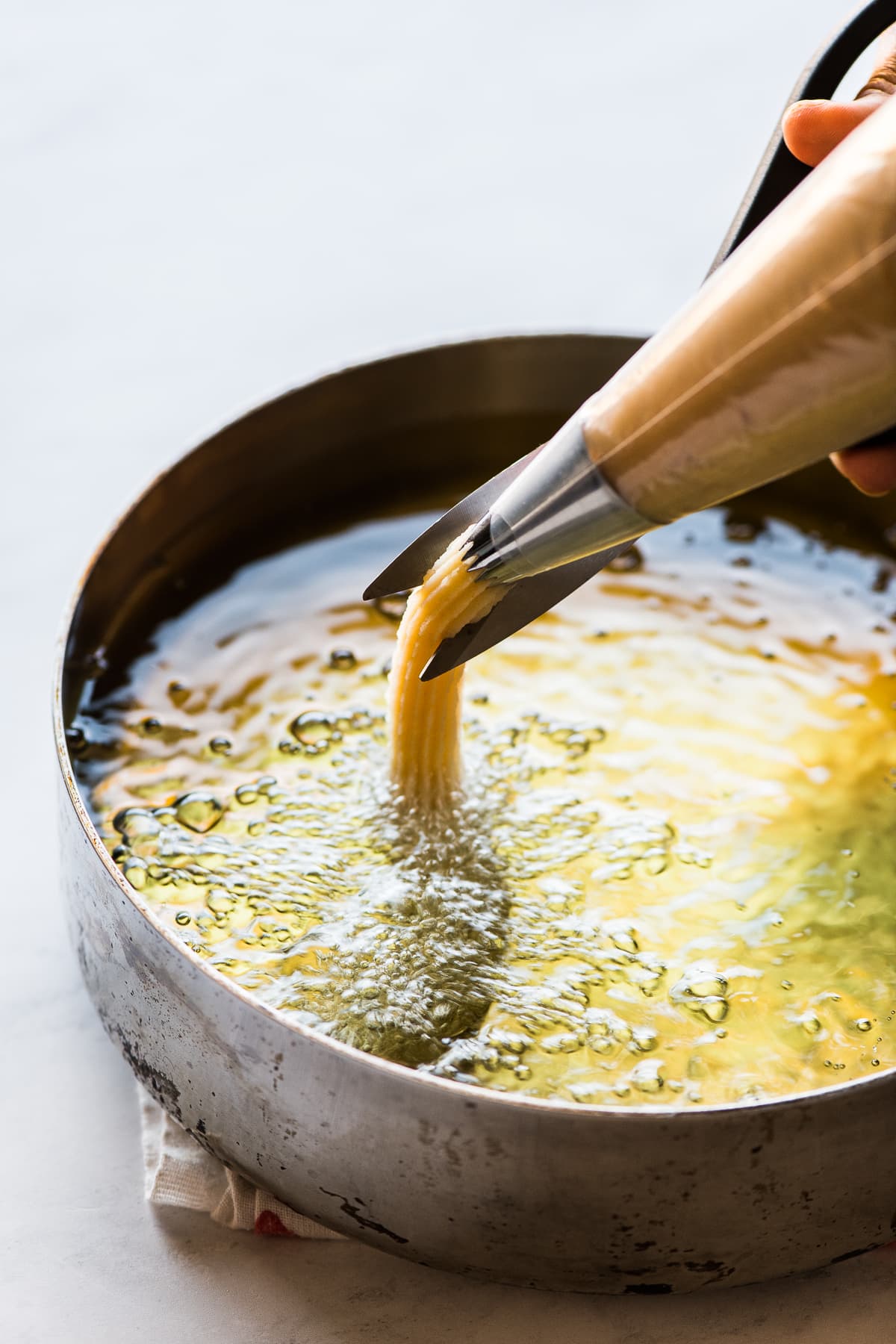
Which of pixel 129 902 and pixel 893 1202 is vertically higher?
pixel 129 902

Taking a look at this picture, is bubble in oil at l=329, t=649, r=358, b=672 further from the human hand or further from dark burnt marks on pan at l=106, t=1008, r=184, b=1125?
the human hand

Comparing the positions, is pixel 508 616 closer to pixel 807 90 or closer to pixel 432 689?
pixel 432 689

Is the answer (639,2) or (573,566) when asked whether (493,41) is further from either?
(573,566)

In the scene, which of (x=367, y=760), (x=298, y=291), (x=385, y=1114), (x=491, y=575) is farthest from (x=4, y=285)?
(x=385, y=1114)

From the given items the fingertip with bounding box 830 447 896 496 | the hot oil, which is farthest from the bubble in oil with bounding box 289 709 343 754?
the fingertip with bounding box 830 447 896 496

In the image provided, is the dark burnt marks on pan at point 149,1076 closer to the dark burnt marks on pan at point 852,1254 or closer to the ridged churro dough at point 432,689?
the ridged churro dough at point 432,689

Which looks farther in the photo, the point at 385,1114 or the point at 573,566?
the point at 573,566
